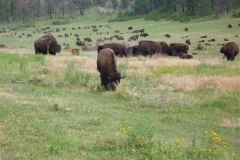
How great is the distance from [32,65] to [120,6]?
92775 mm

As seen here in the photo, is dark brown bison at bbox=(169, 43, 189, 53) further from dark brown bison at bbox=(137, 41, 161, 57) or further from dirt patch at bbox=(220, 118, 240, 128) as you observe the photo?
dirt patch at bbox=(220, 118, 240, 128)

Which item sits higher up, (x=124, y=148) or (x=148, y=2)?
(x=148, y=2)

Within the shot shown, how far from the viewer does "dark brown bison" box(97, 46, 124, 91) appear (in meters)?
15.6

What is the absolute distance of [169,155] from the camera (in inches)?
274

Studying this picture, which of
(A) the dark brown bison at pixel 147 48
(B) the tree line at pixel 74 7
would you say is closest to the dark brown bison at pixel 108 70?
(A) the dark brown bison at pixel 147 48

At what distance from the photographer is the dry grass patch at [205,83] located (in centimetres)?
1511

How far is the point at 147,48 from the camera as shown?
104ft

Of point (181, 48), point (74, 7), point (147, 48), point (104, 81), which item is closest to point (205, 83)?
point (104, 81)

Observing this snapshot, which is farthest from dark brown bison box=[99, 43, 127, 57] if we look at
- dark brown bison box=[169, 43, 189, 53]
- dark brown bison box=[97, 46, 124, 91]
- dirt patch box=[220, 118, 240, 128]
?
dirt patch box=[220, 118, 240, 128]

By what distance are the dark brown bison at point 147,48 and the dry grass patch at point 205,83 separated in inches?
581

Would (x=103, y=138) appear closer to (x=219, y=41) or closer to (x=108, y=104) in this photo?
(x=108, y=104)

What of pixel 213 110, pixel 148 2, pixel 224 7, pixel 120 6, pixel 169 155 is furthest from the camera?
pixel 120 6

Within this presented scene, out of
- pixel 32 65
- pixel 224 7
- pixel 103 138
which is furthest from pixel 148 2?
pixel 103 138

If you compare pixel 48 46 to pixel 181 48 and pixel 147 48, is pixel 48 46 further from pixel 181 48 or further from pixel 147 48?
pixel 181 48
